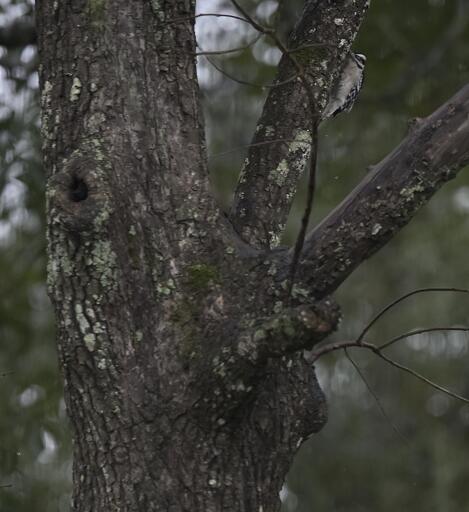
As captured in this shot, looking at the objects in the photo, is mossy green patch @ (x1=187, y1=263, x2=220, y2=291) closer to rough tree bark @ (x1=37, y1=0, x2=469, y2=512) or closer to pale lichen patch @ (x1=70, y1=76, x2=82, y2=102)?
rough tree bark @ (x1=37, y1=0, x2=469, y2=512)

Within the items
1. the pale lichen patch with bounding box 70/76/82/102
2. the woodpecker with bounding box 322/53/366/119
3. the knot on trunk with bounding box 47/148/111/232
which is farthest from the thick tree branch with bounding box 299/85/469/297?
the woodpecker with bounding box 322/53/366/119

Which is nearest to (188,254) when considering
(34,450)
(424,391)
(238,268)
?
(238,268)

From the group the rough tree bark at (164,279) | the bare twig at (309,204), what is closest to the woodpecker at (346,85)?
the rough tree bark at (164,279)

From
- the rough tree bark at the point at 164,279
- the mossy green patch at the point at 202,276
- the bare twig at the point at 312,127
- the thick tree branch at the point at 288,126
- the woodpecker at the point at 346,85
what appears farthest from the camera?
the woodpecker at the point at 346,85

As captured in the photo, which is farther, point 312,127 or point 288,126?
point 288,126

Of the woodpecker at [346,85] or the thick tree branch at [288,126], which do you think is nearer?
the thick tree branch at [288,126]

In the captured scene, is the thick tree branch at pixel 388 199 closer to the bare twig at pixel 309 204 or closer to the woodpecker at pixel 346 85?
the bare twig at pixel 309 204

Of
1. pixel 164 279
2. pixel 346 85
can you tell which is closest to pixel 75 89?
pixel 164 279

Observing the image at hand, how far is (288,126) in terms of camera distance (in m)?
2.64

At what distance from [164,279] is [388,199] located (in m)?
0.53

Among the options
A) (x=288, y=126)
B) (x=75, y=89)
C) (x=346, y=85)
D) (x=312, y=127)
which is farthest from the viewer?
(x=346, y=85)

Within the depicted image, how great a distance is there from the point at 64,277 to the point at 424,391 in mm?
8080

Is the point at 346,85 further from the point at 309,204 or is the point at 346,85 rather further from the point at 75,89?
the point at 309,204

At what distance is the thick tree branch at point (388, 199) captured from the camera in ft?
7.07
